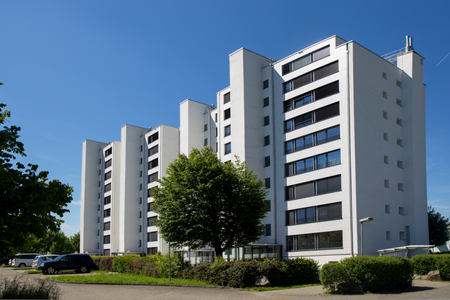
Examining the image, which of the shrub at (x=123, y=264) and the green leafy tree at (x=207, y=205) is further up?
the green leafy tree at (x=207, y=205)

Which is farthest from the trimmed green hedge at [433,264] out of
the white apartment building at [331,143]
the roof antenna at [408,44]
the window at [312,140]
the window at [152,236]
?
the window at [152,236]

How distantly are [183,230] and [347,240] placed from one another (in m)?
14.4

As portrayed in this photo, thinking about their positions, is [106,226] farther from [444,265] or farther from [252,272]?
[444,265]

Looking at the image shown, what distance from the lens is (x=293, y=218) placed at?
38.8 metres

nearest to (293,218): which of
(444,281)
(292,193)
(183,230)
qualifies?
(292,193)

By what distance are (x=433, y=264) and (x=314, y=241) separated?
12.0 m

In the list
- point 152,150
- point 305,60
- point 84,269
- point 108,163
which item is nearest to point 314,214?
point 305,60

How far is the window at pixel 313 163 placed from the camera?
36125 mm

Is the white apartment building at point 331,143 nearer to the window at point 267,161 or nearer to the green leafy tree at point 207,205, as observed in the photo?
the window at point 267,161

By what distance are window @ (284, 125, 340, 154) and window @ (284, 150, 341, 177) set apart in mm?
1317

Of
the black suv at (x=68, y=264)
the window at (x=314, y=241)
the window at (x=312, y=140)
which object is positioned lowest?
the black suv at (x=68, y=264)

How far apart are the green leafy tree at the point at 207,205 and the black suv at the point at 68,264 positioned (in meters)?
12.8

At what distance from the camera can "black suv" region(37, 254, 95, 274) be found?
36.1m

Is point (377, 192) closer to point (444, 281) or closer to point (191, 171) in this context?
point (444, 281)
